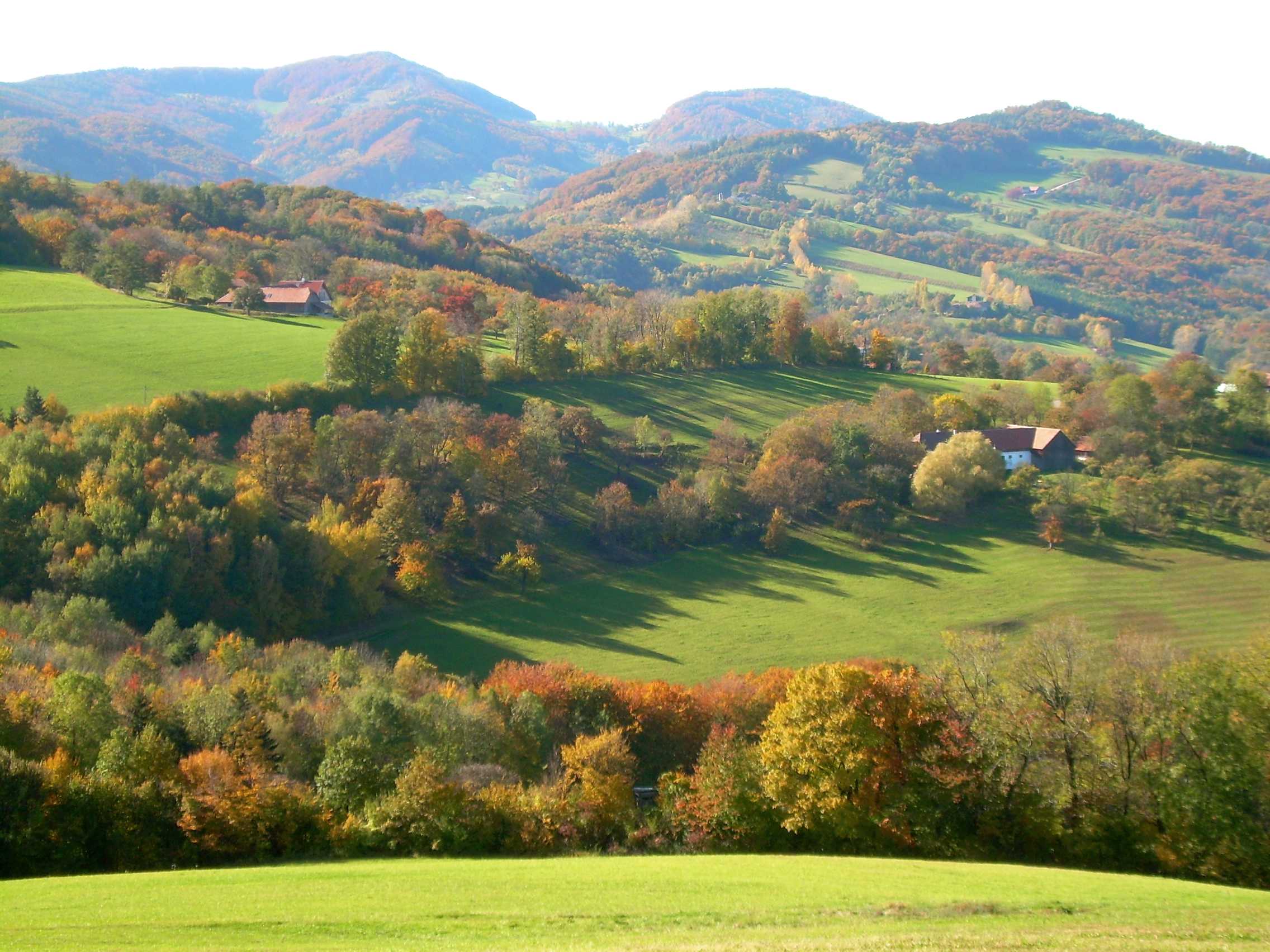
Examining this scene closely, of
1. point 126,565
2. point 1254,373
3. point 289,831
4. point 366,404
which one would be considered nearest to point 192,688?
point 289,831

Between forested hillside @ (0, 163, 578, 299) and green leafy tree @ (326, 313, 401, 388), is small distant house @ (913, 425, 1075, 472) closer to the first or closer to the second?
green leafy tree @ (326, 313, 401, 388)

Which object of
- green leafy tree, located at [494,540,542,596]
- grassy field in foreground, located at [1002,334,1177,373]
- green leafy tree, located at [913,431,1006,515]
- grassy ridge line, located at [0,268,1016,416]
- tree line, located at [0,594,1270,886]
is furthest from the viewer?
grassy field in foreground, located at [1002,334,1177,373]

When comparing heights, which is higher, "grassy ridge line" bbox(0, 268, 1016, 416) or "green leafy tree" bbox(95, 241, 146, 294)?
"green leafy tree" bbox(95, 241, 146, 294)

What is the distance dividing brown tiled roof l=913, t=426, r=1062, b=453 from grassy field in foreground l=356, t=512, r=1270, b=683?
11174 mm

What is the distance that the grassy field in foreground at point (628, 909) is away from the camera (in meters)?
16.5

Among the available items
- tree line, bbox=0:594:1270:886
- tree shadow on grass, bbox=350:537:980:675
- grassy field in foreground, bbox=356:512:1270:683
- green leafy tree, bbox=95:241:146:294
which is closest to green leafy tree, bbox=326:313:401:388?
grassy field in foreground, bbox=356:512:1270:683

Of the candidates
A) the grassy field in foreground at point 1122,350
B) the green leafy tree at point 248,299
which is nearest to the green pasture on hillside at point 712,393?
the green leafy tree at point 248,299

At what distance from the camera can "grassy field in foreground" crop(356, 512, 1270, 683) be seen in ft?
180

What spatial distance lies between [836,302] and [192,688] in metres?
167

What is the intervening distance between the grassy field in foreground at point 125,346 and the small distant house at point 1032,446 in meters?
52.7

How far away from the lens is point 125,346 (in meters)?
78.1

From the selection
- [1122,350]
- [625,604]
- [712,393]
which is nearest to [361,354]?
[625,604]

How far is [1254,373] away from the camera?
85875mm

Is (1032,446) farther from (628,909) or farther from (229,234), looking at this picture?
(229,234)
